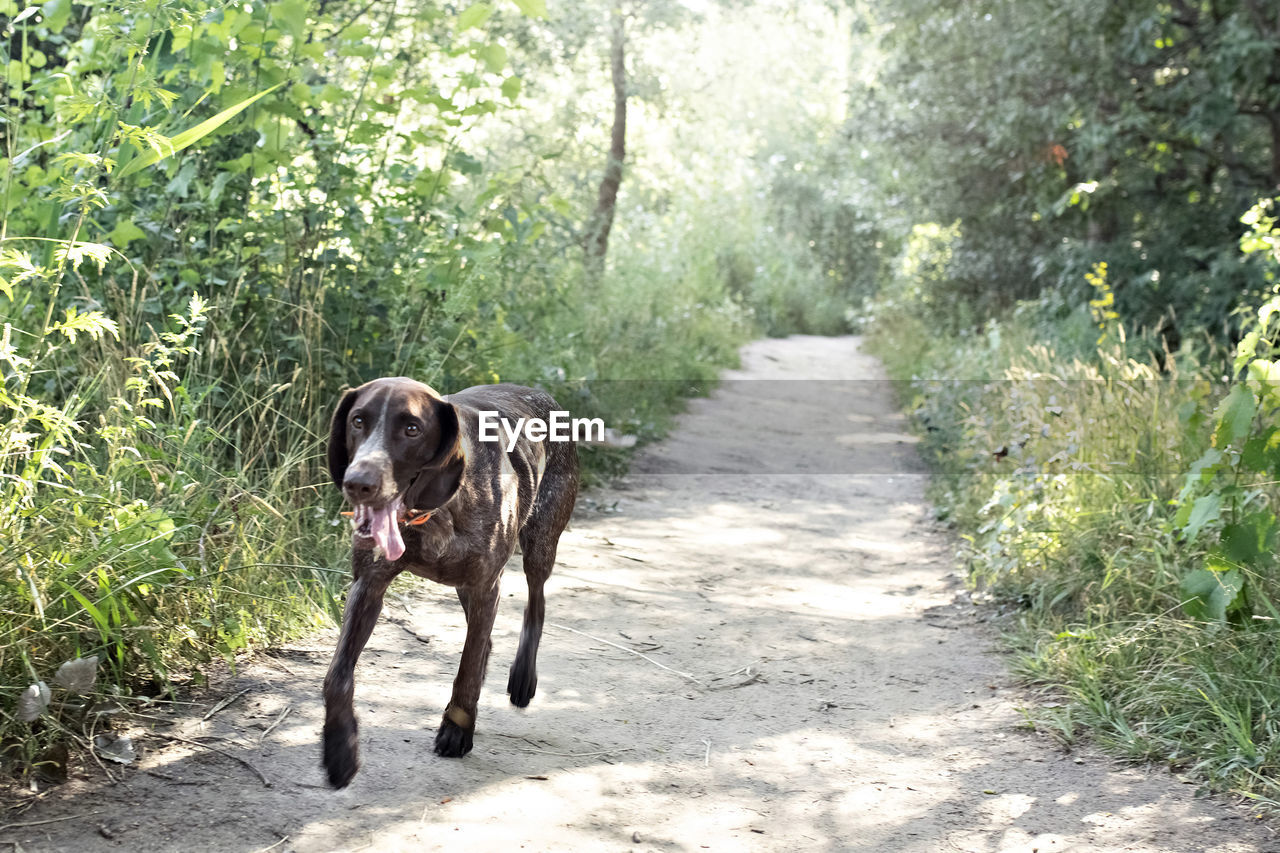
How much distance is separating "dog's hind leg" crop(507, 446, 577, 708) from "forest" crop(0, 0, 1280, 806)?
2.36ft

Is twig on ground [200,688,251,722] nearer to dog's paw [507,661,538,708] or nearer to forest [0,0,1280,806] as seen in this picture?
forest [0,0,1280,806]

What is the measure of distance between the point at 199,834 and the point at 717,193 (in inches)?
885

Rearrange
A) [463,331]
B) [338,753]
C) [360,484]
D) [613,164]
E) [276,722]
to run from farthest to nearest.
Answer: [613,164] → [463,331] → [276,722] → [338,753] → [360,484]

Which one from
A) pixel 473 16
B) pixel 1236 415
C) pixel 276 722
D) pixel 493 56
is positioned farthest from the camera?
pixel 493 56

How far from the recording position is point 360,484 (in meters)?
2.78

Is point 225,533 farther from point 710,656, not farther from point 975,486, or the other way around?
point 975,486


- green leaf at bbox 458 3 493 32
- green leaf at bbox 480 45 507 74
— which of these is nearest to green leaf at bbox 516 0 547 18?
green leaf at bbox 458 3 493 32

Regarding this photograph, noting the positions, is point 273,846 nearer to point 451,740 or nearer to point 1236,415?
point 451,740

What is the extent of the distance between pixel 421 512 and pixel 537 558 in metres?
1.01

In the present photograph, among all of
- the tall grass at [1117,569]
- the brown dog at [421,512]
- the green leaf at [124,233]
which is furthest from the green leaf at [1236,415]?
the green leaf at [124,233]

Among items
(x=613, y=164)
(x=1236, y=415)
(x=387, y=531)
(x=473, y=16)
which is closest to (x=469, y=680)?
(x=387, y=531)

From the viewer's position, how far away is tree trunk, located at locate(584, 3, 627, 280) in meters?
12.7

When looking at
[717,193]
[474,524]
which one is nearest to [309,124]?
[474,524]

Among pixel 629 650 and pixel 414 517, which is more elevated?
pixel 414 517
